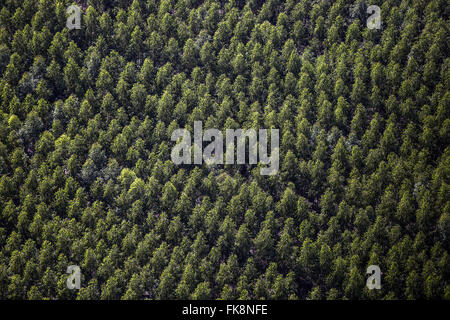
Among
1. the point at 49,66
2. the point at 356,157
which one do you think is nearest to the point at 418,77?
the point at 356,157

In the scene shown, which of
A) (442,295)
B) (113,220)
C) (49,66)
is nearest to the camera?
(442,295)

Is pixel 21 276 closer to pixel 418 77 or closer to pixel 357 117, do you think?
pixel 357 117

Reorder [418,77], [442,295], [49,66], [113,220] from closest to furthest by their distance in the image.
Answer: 1. [442,295]
2. [113,220]
3. [418,77]
4. [49,66]

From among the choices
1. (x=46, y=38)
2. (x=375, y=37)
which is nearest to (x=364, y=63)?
(x=375, y=37)

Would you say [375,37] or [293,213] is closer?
[293,213]
